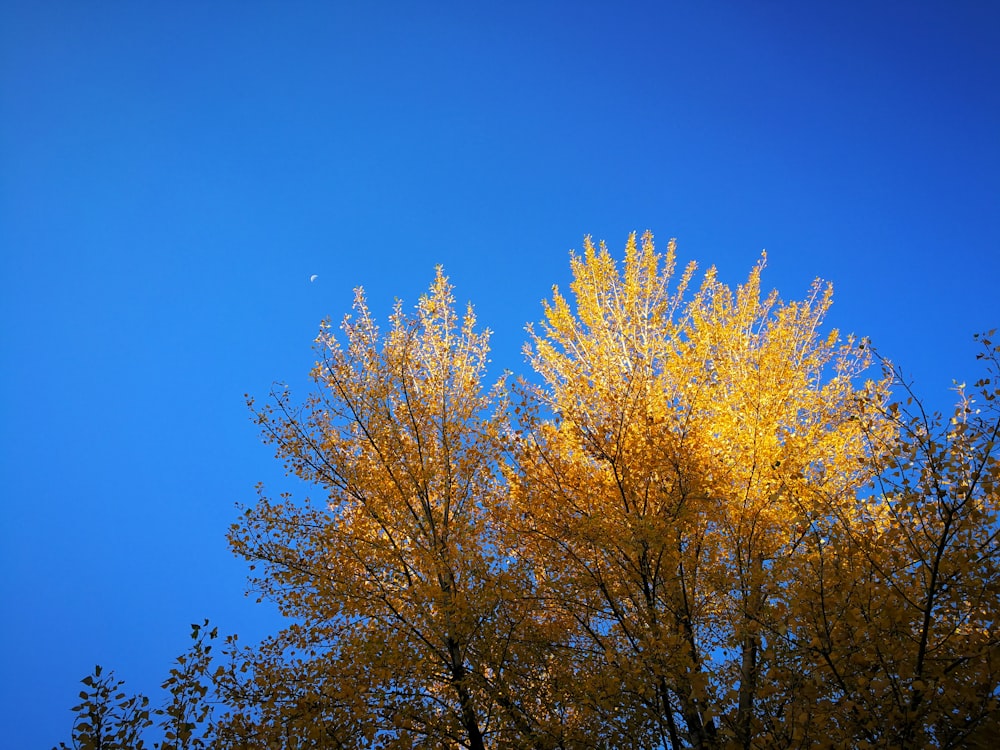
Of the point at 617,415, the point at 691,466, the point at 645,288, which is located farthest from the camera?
the point at 645,288

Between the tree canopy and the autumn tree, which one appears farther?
the autumn tree

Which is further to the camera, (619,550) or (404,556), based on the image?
(404,556)

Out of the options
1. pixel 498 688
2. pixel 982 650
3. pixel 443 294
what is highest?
pixel 443 294

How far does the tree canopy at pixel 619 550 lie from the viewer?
3668 millimetres

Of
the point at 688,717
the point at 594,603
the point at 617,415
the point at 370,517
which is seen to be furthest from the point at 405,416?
the point at 688,717

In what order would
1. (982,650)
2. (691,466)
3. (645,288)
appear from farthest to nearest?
(645,288)
(691,466)
(982,650)

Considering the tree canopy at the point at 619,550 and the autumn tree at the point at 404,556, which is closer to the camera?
the tree canopy at the point at 619,550

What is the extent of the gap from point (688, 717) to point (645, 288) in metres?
4.64

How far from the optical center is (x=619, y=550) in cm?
495

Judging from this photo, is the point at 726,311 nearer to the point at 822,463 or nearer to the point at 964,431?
the point at 822,463

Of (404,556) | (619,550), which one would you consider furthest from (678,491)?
(404,556)

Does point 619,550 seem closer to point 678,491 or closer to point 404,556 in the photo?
point 678,491

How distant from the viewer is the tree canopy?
3668mm

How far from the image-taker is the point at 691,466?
5234mm
